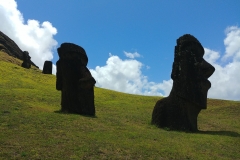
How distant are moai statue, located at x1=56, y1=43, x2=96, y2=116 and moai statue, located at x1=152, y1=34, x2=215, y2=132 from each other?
4519mm

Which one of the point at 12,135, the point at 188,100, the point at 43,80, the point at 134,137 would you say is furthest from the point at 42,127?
the point at 43,80

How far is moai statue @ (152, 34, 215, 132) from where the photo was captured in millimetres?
18203

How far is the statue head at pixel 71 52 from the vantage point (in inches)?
835

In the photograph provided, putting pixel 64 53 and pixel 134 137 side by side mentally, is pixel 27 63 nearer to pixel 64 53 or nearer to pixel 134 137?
pixel 64 53

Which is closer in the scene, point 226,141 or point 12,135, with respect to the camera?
point 12,135

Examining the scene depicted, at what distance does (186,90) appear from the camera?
18312 millimetres

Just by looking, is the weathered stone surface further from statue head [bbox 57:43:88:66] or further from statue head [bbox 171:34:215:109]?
statue head [bbox 171:34:215:109]

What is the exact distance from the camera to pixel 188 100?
1819cm

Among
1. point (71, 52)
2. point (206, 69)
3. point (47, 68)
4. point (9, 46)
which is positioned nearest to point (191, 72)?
point (206, 69)

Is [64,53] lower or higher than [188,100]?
higher

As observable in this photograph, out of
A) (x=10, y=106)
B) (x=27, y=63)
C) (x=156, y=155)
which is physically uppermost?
(x=27, y=63)

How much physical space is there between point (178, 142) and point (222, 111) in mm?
18992

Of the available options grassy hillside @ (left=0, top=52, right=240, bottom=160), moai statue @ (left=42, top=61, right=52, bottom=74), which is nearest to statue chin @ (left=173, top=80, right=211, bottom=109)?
grassy hillside @ (left=0, top=52, right=240, bottom=160)

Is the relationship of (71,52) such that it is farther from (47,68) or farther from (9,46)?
(9,46)
